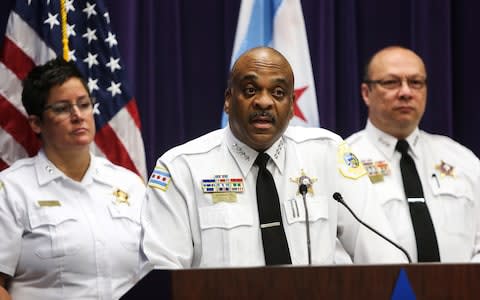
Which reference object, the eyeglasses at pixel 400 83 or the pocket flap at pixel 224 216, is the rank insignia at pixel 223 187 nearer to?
the pocket flap at pixel 224 216

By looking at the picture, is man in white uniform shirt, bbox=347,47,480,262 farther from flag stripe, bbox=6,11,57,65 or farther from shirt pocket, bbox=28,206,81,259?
flag stripe, bbox=6,11,57,65

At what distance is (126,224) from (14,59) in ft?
3.46

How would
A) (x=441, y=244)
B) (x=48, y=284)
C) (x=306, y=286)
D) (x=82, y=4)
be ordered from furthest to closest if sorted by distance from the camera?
(x=82, y=4), (x=441, y=244), (x=48, y=284), (x=306, y=286)

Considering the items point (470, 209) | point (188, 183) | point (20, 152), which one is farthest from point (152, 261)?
point (470, 209)

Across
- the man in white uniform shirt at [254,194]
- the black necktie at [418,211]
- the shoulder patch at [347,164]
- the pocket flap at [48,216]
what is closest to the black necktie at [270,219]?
the man in white uniform shirt at [254,194]

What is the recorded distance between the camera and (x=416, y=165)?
13.5 ft

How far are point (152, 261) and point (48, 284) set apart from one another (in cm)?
93

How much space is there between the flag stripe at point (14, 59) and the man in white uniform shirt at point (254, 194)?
4.78 feet

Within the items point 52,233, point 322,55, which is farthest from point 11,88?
point 322,55

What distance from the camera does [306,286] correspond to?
77.3 inches

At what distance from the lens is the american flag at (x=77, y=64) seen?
4027 millimetres

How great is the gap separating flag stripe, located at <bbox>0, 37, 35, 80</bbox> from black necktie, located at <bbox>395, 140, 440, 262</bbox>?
1.91m

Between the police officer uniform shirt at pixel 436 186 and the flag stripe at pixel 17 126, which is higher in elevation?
the flag stripe at pixel 17 126

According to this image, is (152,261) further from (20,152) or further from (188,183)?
(20,152)
